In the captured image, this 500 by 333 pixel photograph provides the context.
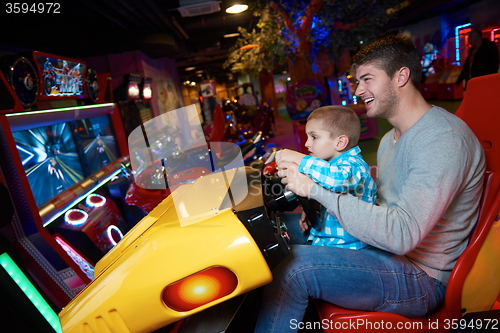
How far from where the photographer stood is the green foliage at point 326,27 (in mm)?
4246

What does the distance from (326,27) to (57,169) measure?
3.86 m

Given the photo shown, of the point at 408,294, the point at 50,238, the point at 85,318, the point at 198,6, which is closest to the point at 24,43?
the point at 198,6

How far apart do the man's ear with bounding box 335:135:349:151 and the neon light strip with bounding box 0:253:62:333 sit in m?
1.56

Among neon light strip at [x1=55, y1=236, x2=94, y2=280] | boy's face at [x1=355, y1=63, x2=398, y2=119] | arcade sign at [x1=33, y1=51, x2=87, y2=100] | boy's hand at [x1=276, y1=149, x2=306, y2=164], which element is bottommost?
neon light strip at [x1=55, y1=236, x2=94, y2=280]

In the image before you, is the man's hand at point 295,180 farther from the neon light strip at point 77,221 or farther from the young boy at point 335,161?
the neon light strip at point 77,221

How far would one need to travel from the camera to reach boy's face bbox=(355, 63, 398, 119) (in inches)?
44.0

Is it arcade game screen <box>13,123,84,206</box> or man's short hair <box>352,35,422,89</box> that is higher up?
man's short hair <box>352,35,422,89</box>

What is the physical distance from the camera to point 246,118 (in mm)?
7727

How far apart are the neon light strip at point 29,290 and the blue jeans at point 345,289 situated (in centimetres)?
121

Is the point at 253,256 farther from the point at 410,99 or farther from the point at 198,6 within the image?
the point at 198,6

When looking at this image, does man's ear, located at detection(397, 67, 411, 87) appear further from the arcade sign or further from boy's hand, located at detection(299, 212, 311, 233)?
the arcade sign

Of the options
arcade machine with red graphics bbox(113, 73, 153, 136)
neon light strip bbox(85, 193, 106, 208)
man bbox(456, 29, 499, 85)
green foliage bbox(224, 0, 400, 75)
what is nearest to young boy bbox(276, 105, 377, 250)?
neon light strip bbox(85, 193, 106, 208)

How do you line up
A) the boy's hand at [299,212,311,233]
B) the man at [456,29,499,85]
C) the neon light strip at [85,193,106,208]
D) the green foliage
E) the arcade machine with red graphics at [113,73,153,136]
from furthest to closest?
the arcade machine with red graphics at [113,73,153,136]
the man at [456,29,499,85]
the green foliage
the neon light strip at [85,193,106,208]
the boy's hand at [299,212,311,233]

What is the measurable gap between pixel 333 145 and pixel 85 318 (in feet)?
3.25
